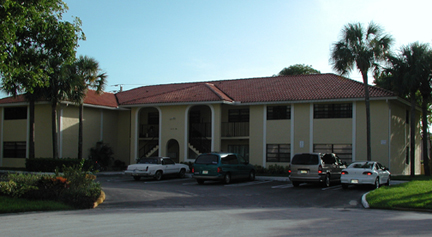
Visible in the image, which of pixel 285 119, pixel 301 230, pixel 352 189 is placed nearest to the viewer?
pixel 301 230

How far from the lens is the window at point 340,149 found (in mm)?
27344

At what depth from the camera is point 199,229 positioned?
9562mm

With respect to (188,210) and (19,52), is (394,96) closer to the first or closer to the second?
(188,210)

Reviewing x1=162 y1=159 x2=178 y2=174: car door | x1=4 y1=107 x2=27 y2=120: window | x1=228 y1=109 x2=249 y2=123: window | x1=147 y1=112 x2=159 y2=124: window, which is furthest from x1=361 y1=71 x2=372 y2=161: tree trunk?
x1=4 y1=107 x2=27 y2=120: window

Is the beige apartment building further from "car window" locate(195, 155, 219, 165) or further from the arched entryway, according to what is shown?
"car window" locate(195, 155, 219, 165)

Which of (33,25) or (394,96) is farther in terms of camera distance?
(394,96)

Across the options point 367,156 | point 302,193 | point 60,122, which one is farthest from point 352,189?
point 60,122

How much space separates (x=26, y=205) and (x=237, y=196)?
803cm

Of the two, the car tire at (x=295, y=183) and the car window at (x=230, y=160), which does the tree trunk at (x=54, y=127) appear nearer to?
the car window at (x=230, y=160)

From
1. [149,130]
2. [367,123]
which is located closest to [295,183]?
[367,123]

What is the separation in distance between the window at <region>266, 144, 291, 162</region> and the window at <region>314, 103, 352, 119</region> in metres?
2.96

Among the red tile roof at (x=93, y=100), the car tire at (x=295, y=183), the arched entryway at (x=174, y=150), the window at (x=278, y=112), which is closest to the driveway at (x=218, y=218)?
the car tire at (x=295, y=183)

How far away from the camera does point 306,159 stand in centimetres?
2122

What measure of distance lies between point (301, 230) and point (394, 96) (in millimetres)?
18942
